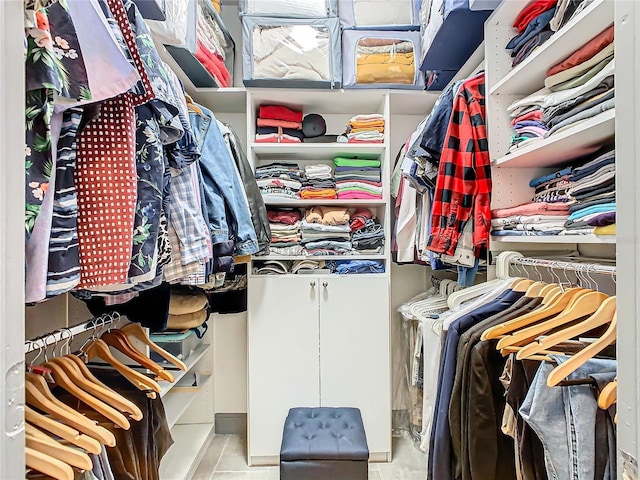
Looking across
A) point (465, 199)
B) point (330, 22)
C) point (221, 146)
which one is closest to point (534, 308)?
point (465, 199)

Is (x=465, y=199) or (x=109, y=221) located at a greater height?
(x=465, y=199)

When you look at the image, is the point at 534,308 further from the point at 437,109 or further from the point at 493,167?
the point at 437,109

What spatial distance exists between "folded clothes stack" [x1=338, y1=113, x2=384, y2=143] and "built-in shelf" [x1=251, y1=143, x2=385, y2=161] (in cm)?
4

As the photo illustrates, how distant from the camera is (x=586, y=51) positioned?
1.11 metres

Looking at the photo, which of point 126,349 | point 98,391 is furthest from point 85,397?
point 126,349

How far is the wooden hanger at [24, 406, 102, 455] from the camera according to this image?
751mm

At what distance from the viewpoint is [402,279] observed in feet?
8.55

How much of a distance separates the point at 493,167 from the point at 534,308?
561 millimetres

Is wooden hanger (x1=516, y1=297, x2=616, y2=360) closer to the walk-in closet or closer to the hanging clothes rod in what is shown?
the walk-in closet

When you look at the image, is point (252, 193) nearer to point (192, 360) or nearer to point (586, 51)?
point (192, 360)

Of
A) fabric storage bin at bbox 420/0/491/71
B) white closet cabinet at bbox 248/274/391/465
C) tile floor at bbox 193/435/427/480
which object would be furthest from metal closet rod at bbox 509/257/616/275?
tile floor at bbox 193/435/427/480

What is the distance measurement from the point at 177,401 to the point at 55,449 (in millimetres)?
1397

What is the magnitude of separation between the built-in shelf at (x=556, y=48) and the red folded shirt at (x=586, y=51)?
11 mm

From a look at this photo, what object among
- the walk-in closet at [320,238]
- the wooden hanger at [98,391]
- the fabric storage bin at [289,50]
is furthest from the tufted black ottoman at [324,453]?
the fabric storage bin at [289,50]
